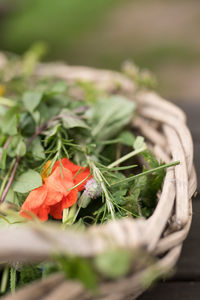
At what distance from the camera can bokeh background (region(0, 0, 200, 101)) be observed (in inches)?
99.1

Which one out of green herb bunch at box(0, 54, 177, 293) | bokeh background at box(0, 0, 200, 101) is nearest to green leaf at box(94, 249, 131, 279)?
green herb bunch at box(0, 54, 177, 293)

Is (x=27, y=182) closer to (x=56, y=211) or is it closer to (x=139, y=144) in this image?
(x=56, y=211)

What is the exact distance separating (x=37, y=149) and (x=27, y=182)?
0.30 feet

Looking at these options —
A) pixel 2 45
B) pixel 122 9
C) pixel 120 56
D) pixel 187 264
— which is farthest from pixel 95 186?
pixel 122 9

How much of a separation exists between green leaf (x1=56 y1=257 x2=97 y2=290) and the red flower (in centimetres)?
25

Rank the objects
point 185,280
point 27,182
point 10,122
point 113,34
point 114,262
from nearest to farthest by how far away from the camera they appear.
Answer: point 114,262 < point 185,280 < point 27,182 < point 10,122 < point 113,34

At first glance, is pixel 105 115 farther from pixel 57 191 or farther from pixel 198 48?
pixel 198 48

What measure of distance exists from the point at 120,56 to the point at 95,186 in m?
2.06

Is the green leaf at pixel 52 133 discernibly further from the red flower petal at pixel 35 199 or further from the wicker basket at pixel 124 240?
the wicker basket at pixel 124 240

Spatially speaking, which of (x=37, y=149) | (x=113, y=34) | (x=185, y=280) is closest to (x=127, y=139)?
(x=37, y=149)

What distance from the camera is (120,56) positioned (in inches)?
103

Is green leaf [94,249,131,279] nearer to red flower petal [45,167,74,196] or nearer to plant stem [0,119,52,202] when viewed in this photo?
red flower petal [45,167,74,196]

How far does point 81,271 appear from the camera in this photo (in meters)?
0.41

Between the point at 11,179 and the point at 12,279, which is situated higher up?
the point at 11,179
